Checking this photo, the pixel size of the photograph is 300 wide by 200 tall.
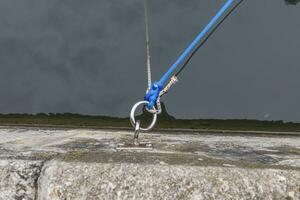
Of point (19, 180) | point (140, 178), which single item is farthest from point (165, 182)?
point (19, 180)

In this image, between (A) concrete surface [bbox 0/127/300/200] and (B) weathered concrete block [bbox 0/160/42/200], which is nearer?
(A) concrete surface [bbox 0/127/300/200]

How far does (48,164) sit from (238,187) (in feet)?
1.64

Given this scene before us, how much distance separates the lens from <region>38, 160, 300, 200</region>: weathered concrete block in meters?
0.94

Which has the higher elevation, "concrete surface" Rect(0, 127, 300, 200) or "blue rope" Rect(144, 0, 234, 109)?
"blue rope" Rect(144, 0, 234, 109)

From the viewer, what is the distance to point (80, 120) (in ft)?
17.4

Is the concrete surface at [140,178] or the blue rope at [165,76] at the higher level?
the blue rope at [165,76]

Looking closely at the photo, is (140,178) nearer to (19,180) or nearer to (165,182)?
(165,182)

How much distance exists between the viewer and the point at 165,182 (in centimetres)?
95

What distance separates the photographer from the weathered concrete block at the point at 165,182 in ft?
3.07

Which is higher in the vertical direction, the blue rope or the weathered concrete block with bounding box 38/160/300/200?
the blue rope

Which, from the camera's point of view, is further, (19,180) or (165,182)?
(19,180)

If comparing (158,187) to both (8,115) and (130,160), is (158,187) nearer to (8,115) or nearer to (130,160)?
(130,160)

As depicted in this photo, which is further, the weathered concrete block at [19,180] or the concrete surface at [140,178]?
the weathered concrete block at [19,180]

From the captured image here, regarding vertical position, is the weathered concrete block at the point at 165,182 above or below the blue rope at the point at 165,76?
below
